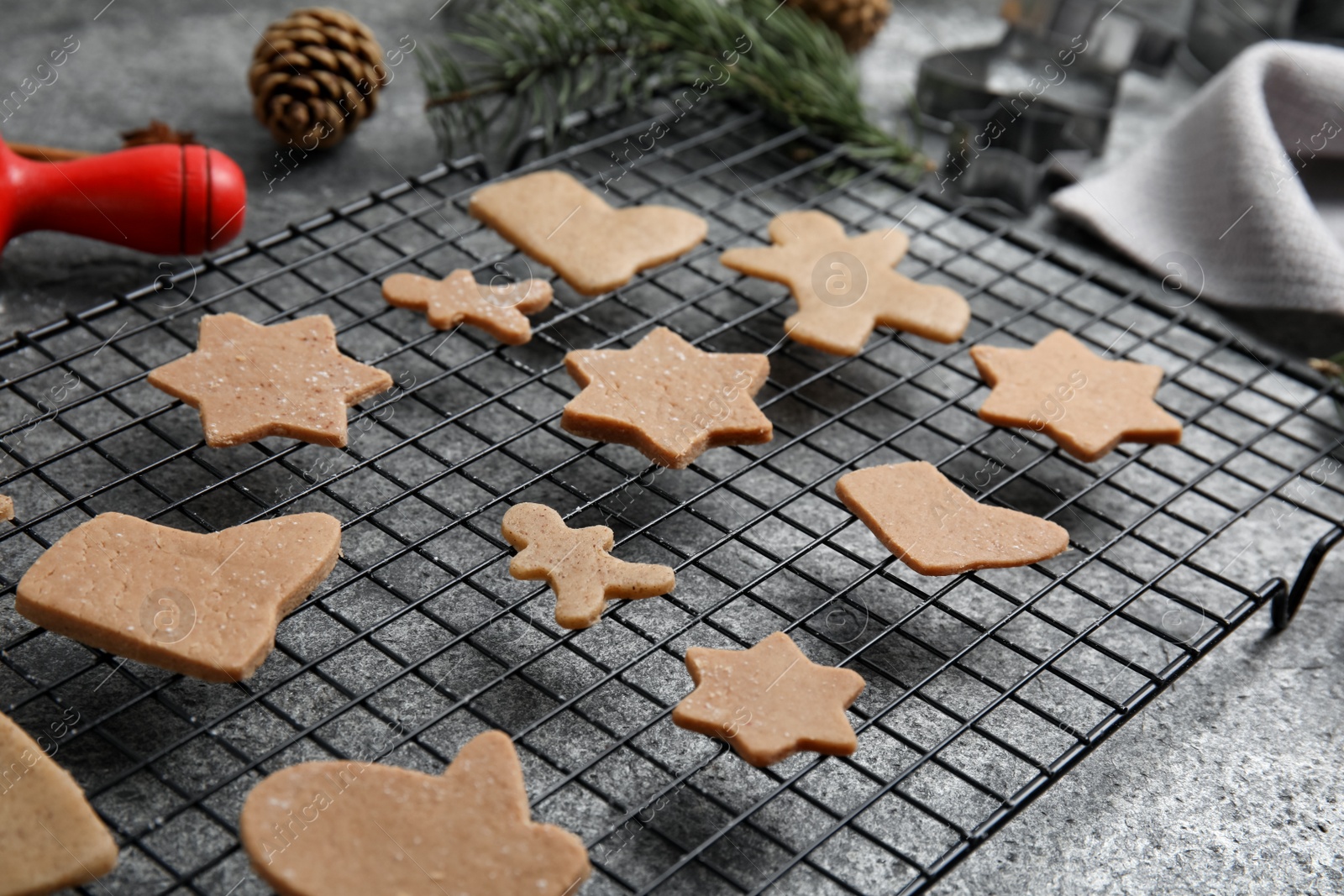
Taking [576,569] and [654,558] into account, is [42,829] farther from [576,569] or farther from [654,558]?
[654,558]

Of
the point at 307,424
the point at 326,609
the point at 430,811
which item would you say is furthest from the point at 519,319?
the point at 430,811

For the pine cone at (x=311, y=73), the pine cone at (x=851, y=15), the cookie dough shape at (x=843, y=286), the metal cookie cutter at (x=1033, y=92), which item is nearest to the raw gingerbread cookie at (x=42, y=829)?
the cookie dough shape at (x=843, y=286)

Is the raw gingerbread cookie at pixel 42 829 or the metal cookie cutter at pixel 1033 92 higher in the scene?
the metal cookie cutter at pixel 1033 92

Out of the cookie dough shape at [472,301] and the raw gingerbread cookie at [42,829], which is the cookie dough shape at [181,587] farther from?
the cookie dough shape at [472,301]

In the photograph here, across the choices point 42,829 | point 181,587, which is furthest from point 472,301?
point 42,829

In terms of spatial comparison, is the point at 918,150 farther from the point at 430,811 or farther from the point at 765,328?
the point at 430,811

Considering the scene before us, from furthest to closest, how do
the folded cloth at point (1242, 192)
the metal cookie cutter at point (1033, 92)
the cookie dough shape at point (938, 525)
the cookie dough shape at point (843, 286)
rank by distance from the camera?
the metal cookie cutter at point (1033, 92) → the folded cloth at point (1242, 192) → the cookie dough shape at point (843, 286) → the cookie dough shape at point (938, 525)
